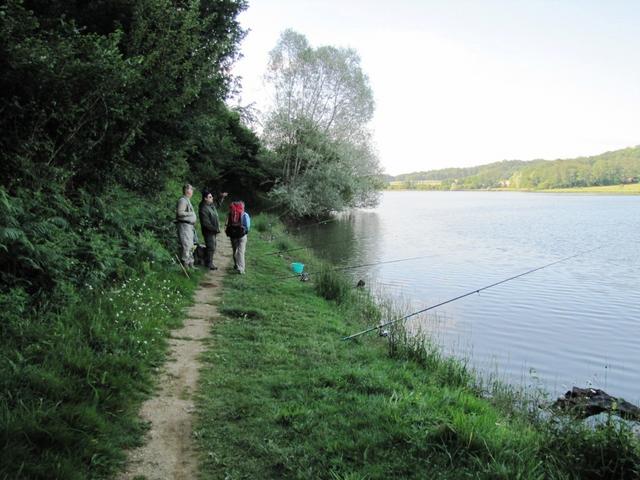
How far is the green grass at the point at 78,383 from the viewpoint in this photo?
3332mm

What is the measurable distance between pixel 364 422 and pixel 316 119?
31555mm

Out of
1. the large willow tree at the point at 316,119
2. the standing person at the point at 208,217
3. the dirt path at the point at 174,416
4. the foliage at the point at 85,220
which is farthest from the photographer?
the large willow tree at the point at 316,119

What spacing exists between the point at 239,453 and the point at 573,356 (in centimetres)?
817

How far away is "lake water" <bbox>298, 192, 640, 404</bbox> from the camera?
8.91 metres

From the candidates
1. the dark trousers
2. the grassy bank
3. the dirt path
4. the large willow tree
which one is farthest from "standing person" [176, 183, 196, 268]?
the large willow tree

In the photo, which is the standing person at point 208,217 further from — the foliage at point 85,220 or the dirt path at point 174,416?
the dirt path at point 174,416

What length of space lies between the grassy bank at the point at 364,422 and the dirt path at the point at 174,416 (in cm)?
14

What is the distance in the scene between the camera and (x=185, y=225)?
33.8ft

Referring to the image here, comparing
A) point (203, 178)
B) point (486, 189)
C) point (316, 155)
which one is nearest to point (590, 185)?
point (486, 189)

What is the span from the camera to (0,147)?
6.94 meters

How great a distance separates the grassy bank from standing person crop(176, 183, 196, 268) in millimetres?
3685

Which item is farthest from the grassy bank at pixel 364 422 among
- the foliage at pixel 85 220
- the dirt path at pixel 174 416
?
the foliage at pixel 85 220

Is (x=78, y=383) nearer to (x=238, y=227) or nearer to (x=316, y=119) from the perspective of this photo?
(x=238, y=227)

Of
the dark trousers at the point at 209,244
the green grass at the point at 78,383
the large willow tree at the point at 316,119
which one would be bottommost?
the green grass at the point at 78,383
